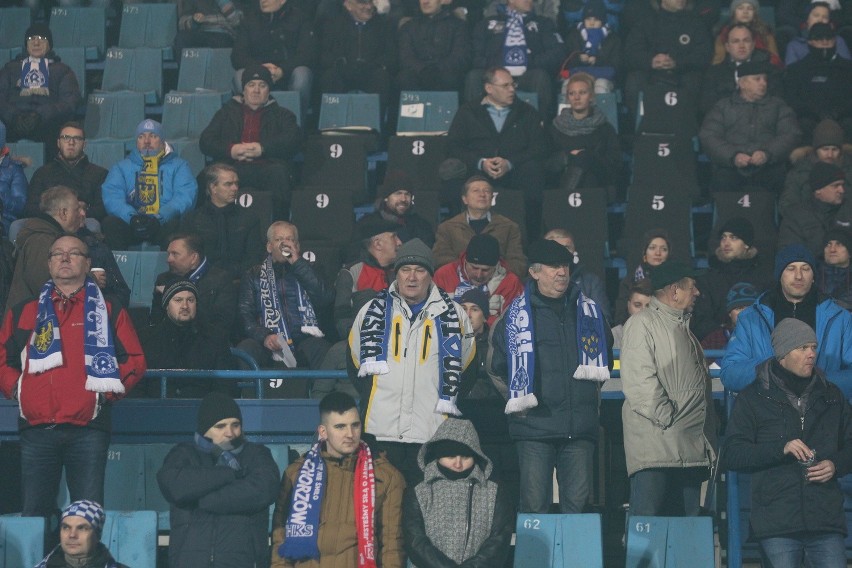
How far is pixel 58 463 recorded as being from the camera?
944cm

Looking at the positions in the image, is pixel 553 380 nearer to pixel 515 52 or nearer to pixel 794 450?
pixel 794 450

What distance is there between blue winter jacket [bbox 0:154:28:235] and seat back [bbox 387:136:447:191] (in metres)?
2.99

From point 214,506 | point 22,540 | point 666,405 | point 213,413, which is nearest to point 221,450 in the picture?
point 213,413

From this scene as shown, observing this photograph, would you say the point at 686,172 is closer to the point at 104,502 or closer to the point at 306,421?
the point at 306,421

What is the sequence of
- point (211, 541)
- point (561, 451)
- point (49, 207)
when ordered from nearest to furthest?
point (211, 541) → point (561, 451) → point (49, 207)

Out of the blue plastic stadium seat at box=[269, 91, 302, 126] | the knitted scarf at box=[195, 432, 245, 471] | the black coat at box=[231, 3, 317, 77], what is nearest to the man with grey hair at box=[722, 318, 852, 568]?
the knitted scarf at box=[195, 432, 245, 471]

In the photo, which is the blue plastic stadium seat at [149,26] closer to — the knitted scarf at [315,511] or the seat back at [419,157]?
the seat back at [419,157]

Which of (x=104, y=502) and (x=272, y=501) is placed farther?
(x=104, y=502)

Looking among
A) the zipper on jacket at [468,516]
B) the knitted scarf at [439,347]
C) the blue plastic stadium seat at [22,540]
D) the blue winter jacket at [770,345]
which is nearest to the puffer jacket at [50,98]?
the knitted scarf at [439,347]

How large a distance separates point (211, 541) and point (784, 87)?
24.7ft

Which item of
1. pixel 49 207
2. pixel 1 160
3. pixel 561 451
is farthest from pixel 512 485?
pixel 1 160

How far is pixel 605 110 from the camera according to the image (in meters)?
14.6

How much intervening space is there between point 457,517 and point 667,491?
137 centimetres

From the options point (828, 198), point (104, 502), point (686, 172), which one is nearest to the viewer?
point (104, 502)
